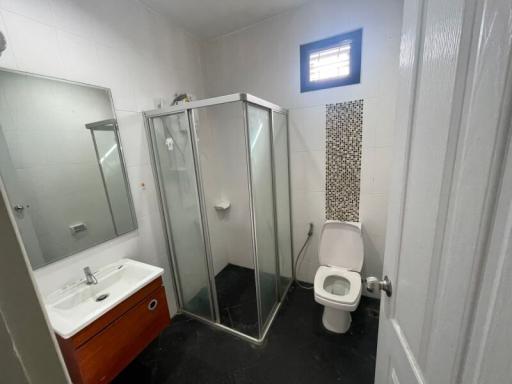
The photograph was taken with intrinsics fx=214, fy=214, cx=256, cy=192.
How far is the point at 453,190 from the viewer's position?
437 millimetres

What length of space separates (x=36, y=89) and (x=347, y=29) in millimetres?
2106

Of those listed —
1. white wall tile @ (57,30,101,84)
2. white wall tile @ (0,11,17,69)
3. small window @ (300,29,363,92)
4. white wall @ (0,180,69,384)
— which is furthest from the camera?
small window @ (300,29,363,92)

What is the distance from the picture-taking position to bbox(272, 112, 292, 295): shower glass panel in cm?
191

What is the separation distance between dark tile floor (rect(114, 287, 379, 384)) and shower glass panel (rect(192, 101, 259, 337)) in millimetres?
283

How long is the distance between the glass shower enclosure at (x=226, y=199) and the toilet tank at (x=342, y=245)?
40 centimetres

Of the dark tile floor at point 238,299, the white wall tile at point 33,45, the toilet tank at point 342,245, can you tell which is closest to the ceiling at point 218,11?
the white wall tile at point 33,45

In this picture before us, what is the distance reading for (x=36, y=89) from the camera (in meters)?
1.17

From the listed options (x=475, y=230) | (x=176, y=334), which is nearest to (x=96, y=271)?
(x=176, y=334)

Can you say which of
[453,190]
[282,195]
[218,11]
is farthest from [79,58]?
[453,190]

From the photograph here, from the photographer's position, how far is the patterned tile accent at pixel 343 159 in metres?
1.80

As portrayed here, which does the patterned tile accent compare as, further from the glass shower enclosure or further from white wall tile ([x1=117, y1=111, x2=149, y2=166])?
white wall tile ([x1=117, y1=111, x2=149, y2=166])

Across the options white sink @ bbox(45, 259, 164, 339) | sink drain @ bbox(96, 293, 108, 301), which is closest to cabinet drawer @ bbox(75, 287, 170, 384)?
white sink @ bbox(45, 259, 164, 339)

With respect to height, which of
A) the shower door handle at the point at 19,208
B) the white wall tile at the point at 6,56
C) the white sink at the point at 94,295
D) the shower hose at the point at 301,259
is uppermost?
the white wall tile at the point at 6,56

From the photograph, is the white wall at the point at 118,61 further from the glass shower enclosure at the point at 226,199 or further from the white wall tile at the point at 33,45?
the glass shower enclosure at the point at 226,199
